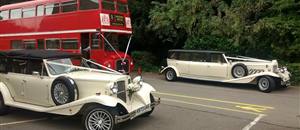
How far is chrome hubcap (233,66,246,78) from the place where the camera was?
1655cm

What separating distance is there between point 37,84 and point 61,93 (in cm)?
86

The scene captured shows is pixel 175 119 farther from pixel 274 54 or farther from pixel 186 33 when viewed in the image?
pixel 186 33

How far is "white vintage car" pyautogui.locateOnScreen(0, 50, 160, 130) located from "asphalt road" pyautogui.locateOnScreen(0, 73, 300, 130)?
0.39m

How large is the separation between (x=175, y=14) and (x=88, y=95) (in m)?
13.9

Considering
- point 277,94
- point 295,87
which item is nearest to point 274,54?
point 295,87

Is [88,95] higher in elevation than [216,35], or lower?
lower

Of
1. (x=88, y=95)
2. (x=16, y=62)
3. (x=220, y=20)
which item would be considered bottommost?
(x=88, y=95)

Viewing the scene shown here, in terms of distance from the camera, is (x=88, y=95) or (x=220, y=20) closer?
(x=88, y=95)

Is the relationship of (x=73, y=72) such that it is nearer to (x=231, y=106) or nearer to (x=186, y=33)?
(x=231, y=106)

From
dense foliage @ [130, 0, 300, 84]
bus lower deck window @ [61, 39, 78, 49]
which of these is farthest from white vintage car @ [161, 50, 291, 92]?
bus lower deck window @ [61, 39, 78, 49]

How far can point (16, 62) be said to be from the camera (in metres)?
10.1

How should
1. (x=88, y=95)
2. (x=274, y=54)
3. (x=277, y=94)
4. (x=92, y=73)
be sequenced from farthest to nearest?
(x=274, y=54)
(x=277, y=94)
(x=92, y=73)
(x=88, y=95)

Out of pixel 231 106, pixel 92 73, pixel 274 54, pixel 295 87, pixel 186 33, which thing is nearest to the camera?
pixel 92 73

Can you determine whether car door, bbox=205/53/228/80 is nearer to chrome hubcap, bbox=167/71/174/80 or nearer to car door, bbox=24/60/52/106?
chrome hubcap, bbox=167/71/174/80
